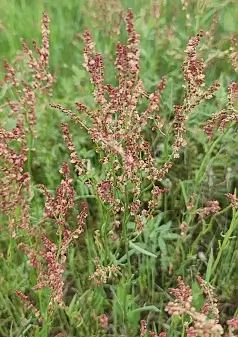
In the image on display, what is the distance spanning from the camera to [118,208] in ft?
6.15

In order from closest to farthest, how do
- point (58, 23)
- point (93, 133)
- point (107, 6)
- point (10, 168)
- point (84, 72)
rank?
point (93, 133)
point (10, 168)
point (84, 72)
point (107, 6)
point (58, 23)

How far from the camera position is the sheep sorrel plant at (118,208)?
1.79 metres

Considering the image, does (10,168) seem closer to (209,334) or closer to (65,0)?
(209,334)

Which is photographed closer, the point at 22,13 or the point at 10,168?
the point at 10,168

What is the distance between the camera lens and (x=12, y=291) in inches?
85.4

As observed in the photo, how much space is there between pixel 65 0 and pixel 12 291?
2059mm

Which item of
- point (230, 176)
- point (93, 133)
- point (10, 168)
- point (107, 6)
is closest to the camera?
point (93, 133)

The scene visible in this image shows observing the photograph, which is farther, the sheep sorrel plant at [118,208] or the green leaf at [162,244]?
the green leaf at [162,244]

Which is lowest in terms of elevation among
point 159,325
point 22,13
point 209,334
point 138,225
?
point 159,325

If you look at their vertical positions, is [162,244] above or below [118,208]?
below

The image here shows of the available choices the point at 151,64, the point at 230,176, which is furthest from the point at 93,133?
the point at 151,64

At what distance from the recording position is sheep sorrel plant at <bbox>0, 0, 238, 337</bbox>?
1.79m

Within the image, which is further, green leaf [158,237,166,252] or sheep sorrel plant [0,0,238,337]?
green leaf [158,237,166,252]

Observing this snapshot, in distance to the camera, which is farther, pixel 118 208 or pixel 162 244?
pixel 162 244
